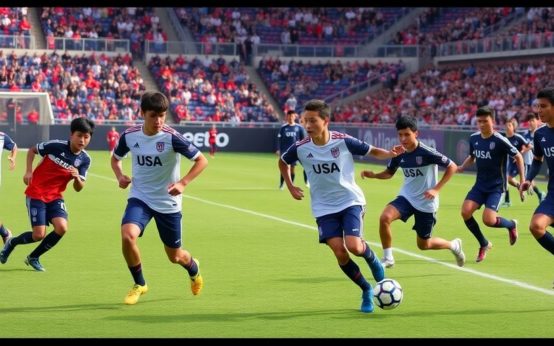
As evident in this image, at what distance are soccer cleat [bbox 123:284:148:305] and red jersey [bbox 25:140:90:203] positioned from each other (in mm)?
2317

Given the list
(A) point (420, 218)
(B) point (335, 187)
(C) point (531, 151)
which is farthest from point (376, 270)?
(C) point (531, 151)

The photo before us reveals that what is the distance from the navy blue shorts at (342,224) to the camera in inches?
379

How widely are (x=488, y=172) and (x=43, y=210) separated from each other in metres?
5.79

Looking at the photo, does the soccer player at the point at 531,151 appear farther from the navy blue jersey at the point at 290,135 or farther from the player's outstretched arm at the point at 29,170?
the player's outstretched arm at the point at 29,170

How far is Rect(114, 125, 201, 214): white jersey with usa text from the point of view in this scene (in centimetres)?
988

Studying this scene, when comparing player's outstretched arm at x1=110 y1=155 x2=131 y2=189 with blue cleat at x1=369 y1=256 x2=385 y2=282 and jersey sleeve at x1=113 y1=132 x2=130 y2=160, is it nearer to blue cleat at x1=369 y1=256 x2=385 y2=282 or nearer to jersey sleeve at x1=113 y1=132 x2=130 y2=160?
jersey sleeve at x1=113 y1=132 x2=130 y2=160

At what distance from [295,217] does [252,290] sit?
8.54 metres

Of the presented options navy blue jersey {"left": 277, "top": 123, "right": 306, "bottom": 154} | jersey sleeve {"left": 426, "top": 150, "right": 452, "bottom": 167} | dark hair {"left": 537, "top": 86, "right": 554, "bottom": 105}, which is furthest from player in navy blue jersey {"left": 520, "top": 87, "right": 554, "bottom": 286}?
navy blue jersey {"left": 277, "top": 123, "right": 306, "bottom": 154}

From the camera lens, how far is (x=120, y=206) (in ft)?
70.7

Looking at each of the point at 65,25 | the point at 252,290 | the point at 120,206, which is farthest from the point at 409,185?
the point at 65,25

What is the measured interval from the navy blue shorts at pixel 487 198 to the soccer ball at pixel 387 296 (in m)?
4.46

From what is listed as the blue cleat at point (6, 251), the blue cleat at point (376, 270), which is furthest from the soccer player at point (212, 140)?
the blue cleat at point (376, 270)

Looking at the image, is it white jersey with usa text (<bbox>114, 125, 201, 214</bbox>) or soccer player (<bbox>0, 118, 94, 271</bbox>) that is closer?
white jersey with usa text (<bbox>114, 125, 201, 214</bbox>)

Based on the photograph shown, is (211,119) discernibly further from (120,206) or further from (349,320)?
(349,320)
